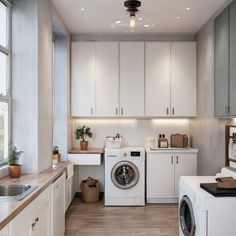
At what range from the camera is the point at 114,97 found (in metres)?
4.96

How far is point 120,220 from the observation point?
13.3ft

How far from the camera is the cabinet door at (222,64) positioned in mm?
3391

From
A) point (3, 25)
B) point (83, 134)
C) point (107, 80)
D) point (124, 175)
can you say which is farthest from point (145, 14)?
point (124, 175)

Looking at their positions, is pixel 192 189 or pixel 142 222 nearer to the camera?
pixel 192 189

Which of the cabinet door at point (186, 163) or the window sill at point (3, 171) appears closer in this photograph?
the window sill at point (3, 171)

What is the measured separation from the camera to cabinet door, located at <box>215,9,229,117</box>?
3.39 m

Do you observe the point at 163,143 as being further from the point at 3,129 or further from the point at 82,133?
the point at 3,129

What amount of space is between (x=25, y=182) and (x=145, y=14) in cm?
279

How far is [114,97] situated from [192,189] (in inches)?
100

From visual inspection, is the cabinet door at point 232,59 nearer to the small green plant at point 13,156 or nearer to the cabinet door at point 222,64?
the cabinet door at point 222,64

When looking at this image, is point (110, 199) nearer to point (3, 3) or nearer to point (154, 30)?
point (154, 30)

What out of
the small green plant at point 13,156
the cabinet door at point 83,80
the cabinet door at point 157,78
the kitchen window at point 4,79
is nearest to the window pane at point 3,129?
the kitchen window at point 4,79

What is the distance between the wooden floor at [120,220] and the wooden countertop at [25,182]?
992 millimetres

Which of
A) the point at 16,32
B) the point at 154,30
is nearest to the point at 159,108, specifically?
the point at 154,30
